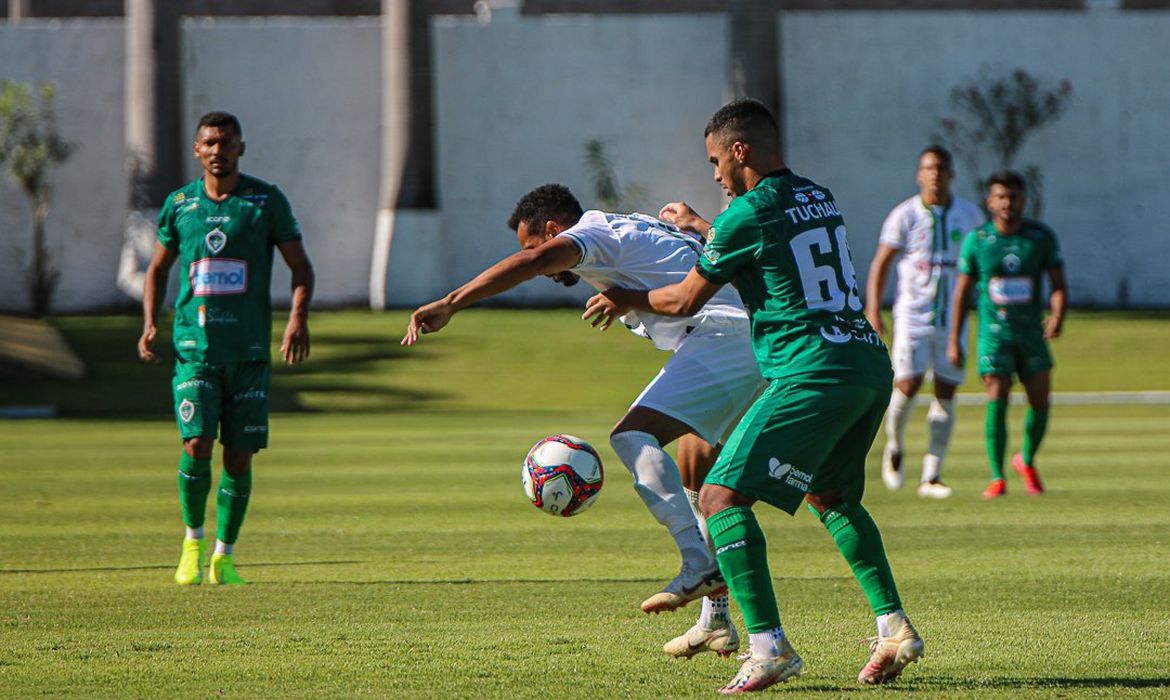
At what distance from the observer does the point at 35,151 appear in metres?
35.6

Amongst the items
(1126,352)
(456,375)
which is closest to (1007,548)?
(456,375)

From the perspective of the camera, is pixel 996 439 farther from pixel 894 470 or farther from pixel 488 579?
pixel 488 579

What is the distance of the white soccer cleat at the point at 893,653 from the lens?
21.2ft

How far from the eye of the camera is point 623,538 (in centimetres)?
1147

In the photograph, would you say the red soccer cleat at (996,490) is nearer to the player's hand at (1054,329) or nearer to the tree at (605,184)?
the player's hand at (1054,329)

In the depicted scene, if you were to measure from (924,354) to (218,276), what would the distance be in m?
6.46

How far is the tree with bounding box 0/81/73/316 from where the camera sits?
35.7 metres

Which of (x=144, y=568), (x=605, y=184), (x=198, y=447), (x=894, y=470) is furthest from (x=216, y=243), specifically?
(x=605, y=184)

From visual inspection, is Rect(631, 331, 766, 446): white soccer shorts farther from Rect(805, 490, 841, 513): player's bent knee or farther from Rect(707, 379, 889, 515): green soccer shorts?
Rect(707, 379, 889, 515): green soccer shorts

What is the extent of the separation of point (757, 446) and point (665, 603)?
0.95 meters

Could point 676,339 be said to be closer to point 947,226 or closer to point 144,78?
point 947,226

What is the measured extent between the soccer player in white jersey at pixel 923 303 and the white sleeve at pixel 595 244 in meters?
6.85

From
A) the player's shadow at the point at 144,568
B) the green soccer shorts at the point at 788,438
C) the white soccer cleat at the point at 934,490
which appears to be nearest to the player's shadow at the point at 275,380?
the white soccer cleat at the point at 934,490

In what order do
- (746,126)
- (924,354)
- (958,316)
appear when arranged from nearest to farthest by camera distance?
(746,126), (958,316), (924,354)
